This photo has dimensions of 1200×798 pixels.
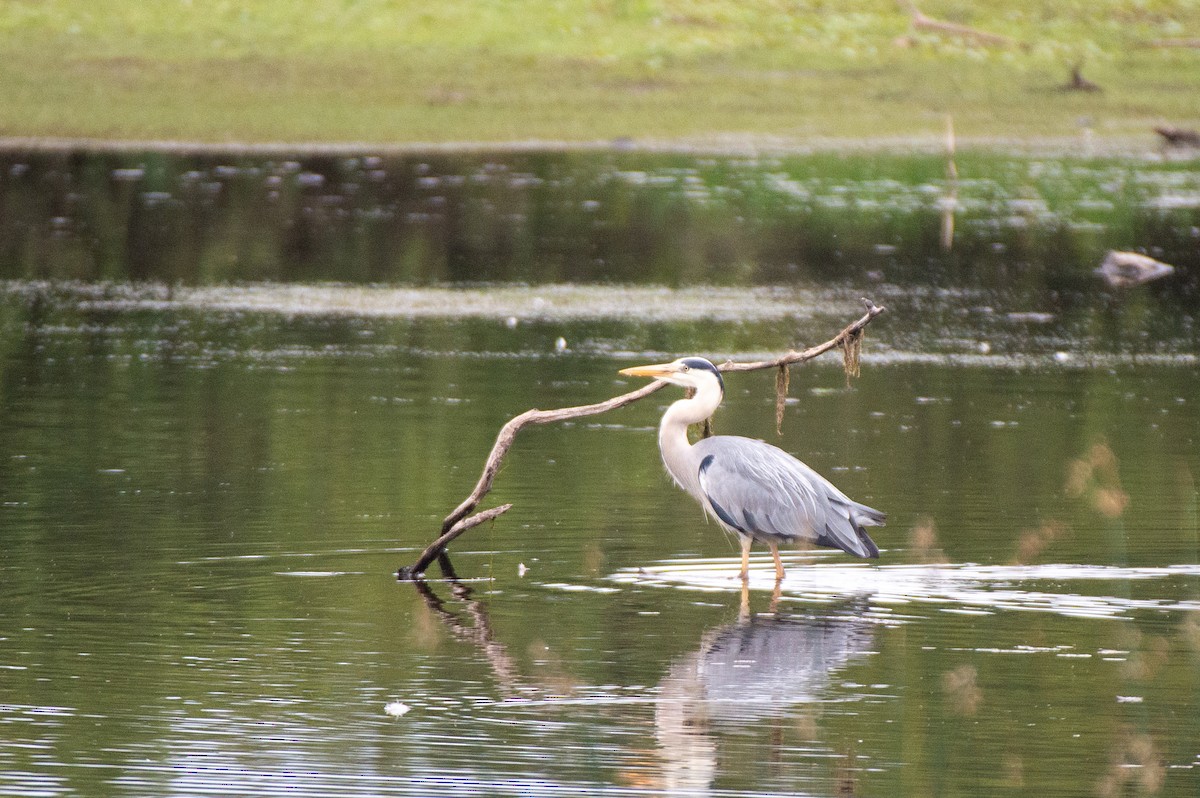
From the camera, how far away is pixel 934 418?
17.3 metres

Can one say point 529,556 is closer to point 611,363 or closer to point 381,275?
point 611,363

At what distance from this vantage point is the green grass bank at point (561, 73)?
1763 inches

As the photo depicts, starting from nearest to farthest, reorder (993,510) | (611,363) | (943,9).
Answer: (993,510) < (611,363) < (943,9)

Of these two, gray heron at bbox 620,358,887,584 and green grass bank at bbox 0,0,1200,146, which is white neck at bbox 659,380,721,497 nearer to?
gray heron at bbox 620,358,887,584

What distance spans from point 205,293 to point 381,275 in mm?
2694

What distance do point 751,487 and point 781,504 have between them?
0.58 ft

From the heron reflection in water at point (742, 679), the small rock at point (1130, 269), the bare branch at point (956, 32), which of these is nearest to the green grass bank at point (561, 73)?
the bare branch at point (956, 32)

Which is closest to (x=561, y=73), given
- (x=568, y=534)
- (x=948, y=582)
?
(x=568, y=534)

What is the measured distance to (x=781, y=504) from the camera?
11.5m

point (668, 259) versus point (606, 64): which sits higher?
point (606, 64)

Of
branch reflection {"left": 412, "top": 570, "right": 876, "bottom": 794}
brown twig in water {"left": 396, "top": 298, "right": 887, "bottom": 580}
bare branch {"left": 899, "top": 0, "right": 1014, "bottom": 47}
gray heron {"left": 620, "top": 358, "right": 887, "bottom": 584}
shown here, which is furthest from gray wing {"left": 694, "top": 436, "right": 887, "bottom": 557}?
bare branch {"left": 899, "top": 0, "right": 1014, "bottom": 47}

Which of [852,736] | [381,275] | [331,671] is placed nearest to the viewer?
[852,736]

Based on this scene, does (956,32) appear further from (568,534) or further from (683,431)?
(683,431)

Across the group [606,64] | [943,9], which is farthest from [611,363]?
[943,9]
